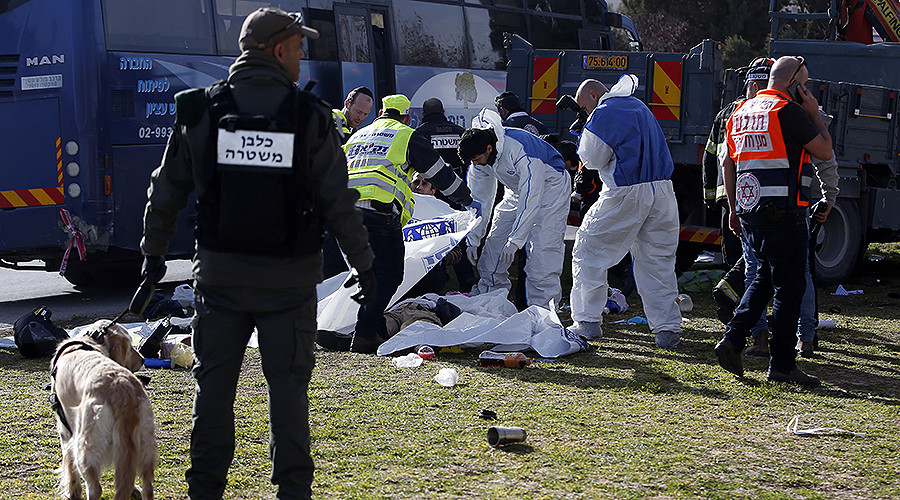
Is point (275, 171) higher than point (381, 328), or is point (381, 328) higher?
point (275, 171)

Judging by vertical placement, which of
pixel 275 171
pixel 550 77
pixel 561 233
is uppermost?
pixel 550 77

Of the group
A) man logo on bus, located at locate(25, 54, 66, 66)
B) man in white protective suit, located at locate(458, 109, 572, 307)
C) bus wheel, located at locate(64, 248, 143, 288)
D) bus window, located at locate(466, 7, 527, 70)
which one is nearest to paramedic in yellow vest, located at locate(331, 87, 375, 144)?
man in white protective suit, located at locate(458, 109, 572, 307)

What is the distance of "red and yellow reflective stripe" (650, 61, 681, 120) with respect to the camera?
1045cm

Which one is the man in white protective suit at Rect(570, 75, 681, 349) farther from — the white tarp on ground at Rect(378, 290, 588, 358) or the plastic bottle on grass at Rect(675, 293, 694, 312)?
the plastic bottle on grass at Rect(675, 293, 694, 312)

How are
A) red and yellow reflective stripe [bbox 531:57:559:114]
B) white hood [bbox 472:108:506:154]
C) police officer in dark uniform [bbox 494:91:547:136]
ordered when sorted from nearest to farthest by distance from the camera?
white hood [bbox 472:108:506:154]
police officer in dark uniform [bbox 494:91:547:136]
red and yellow reflective stripe [bbox 531:57:559:114]

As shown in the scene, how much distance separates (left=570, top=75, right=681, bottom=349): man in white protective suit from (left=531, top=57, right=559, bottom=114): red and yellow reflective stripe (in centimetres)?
396

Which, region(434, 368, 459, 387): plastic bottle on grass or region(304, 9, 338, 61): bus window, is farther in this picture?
region(304, 9, 338, 61): bus window

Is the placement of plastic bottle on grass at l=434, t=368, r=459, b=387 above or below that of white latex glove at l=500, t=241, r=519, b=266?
below

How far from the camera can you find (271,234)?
133 inches

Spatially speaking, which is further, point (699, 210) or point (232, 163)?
point (699, 210)

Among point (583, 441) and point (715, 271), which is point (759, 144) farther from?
point (715, 271)

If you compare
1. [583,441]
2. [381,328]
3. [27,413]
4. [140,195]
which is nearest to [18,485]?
[27,413]

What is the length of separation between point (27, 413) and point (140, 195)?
488 cm

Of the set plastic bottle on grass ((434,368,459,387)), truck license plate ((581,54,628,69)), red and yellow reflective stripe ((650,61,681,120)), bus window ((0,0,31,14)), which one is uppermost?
bus window ((0,0,31,14))
